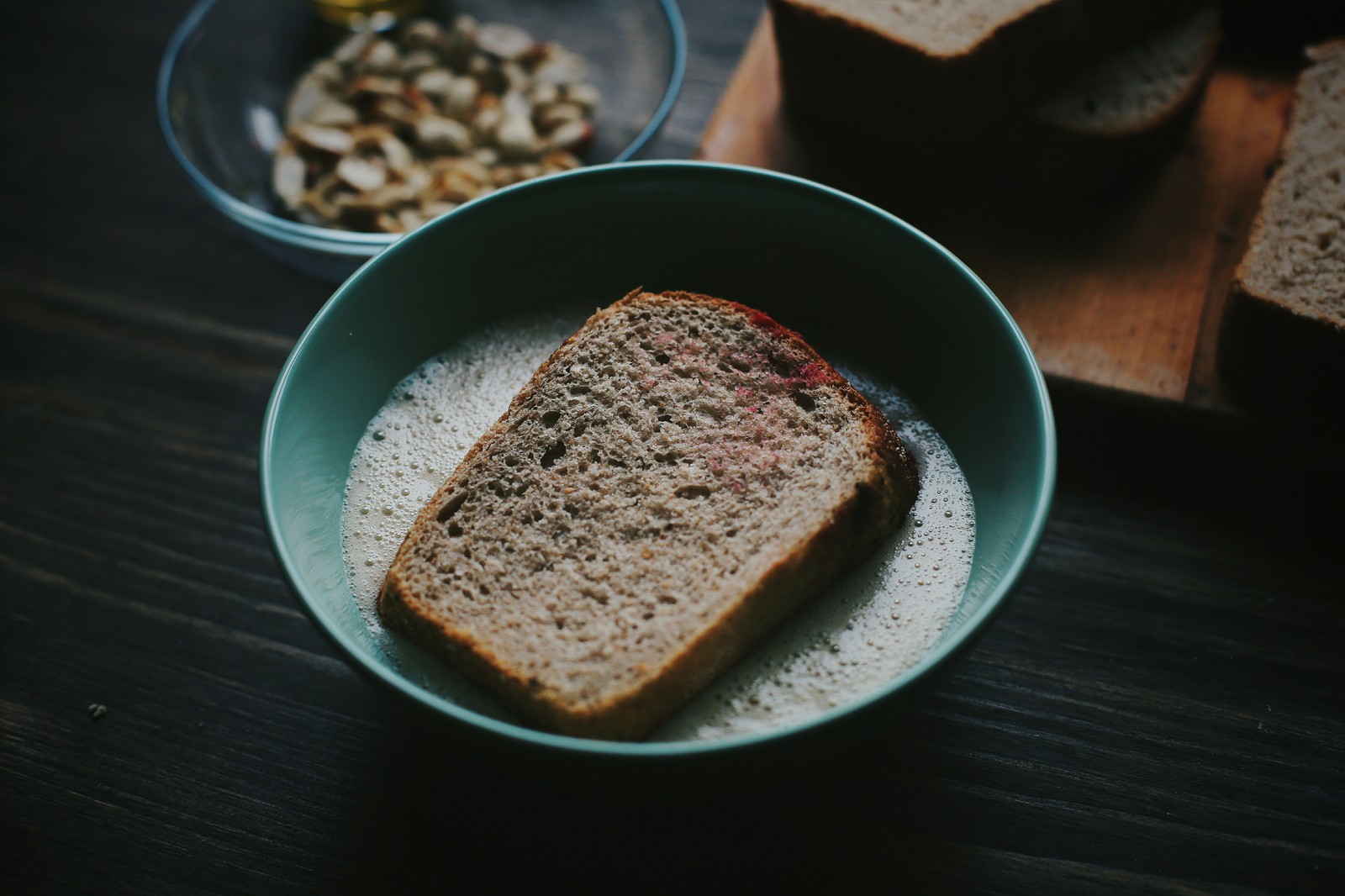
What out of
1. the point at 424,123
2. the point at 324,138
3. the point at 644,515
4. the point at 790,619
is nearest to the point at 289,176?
the point at 324,138

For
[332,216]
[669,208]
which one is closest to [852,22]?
[669,208]

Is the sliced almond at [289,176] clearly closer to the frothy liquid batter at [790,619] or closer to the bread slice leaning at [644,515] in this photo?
the frothy liquid batter at [790,619]

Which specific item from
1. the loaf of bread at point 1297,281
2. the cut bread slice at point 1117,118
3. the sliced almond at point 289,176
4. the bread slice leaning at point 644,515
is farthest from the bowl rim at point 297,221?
the loaf of bread at point 1297,281

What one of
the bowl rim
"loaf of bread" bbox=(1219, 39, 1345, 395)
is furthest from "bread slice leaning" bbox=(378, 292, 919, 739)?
"loaf of bread" bbox=(1219, 39, 1345, 395)

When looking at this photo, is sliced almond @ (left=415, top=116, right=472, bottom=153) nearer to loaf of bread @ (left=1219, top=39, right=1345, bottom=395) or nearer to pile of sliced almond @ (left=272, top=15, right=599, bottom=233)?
pile of sliced almond @ (left=272, top=15, right=599, bottom=233)

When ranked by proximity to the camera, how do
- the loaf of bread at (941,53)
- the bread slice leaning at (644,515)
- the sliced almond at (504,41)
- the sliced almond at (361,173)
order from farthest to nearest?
the sliced almond at (504,41) → the sliced almond at (361,173) → the loaf of bread at (941,53) → the bread slice leaning at (644,515)

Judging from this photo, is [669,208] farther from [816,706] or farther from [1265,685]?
[1265,685]

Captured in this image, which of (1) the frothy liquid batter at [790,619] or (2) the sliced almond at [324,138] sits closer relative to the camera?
(1) the frothy liquid batter at [790,619]
